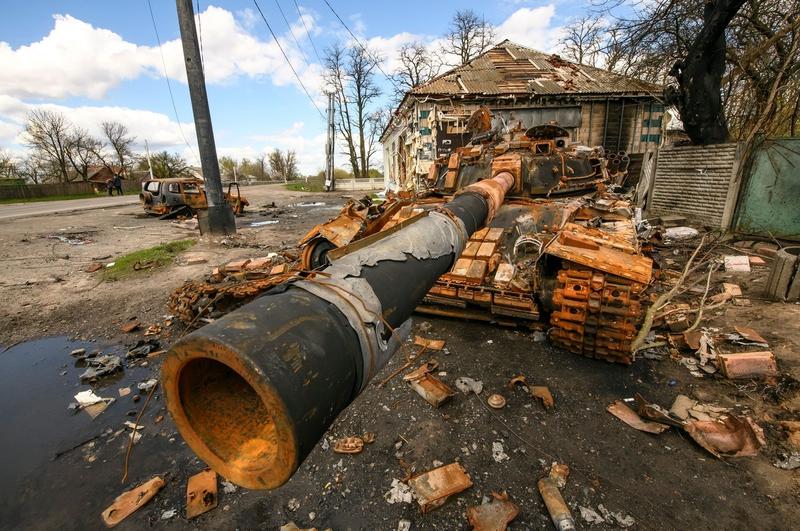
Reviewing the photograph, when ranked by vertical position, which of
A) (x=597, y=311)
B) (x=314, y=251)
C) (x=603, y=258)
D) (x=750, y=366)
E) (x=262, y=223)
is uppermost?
(x=603, y=258)

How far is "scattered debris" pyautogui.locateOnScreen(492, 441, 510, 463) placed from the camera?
2.69 meters

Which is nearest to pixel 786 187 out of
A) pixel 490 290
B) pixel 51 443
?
pixel 490 290

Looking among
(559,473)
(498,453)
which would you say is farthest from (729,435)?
(498,453)

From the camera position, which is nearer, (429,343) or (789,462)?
(789,462)

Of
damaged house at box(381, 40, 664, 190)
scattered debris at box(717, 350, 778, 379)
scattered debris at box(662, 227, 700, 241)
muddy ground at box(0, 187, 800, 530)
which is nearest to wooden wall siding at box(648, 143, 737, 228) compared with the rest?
scattered debris at box(662, 227, 700, 241)

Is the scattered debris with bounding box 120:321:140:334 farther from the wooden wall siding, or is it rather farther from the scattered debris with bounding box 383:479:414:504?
the wooden wall siding

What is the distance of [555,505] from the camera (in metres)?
2.27

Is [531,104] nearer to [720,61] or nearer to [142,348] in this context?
[720,61]

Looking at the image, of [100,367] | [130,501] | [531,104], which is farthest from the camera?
[531,104]

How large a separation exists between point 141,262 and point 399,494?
25.0 feet

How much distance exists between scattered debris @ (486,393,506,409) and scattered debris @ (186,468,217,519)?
222 centimetres

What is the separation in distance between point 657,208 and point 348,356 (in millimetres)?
12573

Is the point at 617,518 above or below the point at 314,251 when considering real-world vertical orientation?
below

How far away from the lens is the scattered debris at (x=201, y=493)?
7.73 feet
